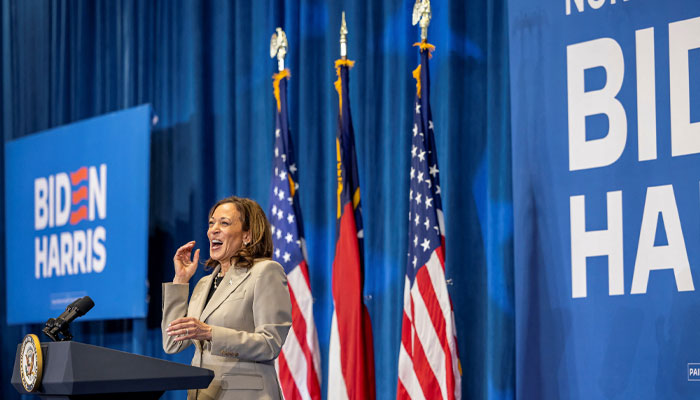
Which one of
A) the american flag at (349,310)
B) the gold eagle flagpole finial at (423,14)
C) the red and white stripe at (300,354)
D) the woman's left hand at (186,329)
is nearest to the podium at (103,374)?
the woman's left hand at (186,329)

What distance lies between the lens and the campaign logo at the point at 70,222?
253 inches

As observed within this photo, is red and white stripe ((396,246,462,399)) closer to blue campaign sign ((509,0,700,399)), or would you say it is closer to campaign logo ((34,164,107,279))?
blue campaign sign ((509,0,700,399))

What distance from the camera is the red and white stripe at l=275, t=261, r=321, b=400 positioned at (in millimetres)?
4789

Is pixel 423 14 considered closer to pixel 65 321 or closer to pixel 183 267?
pixel 183 267

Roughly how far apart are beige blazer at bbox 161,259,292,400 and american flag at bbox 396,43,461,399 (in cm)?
152

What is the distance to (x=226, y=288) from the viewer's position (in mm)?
2980

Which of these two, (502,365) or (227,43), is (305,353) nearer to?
(502,365)

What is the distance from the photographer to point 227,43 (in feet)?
20.7

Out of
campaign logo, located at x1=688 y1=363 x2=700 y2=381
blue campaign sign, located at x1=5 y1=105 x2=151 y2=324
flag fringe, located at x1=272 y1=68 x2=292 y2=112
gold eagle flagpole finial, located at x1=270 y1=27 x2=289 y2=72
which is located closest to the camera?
campaign logo, located at x1=688 y1=363 x2=700 y2=381

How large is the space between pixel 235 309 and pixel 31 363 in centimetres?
66

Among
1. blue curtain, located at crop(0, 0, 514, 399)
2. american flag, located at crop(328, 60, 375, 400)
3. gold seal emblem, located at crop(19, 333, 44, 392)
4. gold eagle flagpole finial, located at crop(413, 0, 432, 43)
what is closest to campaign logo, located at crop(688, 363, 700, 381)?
blue curtain, located at crop(0, 0, 514, 399)

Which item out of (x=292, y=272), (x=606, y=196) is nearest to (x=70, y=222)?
(x=292, y=272)

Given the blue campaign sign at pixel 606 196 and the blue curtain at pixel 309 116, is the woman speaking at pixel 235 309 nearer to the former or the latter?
the blue campaign sign at pixel 606 196

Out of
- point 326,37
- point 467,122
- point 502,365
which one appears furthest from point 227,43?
point 502,365
